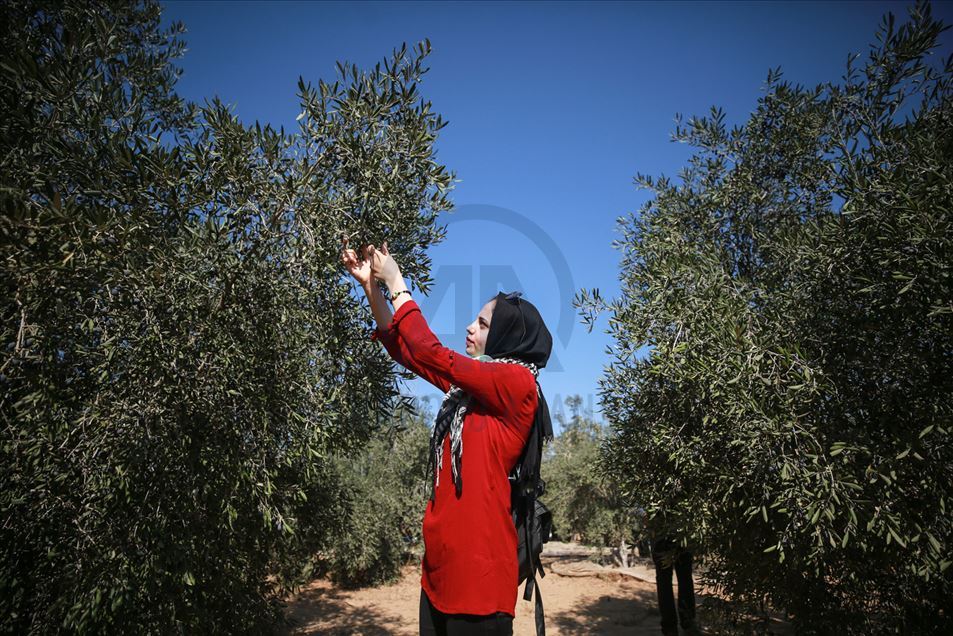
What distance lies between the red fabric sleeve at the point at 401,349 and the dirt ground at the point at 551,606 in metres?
10.9

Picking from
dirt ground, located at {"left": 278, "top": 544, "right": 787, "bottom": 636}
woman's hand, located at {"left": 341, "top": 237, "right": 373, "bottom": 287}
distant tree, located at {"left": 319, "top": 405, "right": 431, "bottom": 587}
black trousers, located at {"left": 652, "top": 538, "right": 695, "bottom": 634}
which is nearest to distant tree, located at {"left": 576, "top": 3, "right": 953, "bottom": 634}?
black trousers, located at {"left": 652, "top": 538, "right": 695, "bottom": 634}

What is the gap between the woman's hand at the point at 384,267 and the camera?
293 cm

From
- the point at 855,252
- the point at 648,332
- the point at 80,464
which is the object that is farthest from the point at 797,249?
the point at 80,464

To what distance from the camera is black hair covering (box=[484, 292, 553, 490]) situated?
2885 mm

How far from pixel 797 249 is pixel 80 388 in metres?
7.19

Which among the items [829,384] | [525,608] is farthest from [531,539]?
[525,608]

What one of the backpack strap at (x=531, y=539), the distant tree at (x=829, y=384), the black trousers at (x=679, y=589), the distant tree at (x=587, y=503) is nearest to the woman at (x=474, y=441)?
the backpack strap at (x=531, y=539)

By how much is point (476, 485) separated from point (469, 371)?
55 centimetres

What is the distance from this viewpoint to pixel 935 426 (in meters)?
4.29

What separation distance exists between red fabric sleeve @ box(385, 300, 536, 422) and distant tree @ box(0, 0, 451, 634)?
53.9 inches

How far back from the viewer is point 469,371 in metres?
2.57

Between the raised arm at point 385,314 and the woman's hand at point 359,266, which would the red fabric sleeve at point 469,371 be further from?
the woman's hand at point 359,266

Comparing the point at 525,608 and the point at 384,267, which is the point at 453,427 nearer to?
the point at 384,267

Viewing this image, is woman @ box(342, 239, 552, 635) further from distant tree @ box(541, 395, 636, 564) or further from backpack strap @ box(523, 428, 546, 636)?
distant tree @ box(541, 395, 636, 564)
